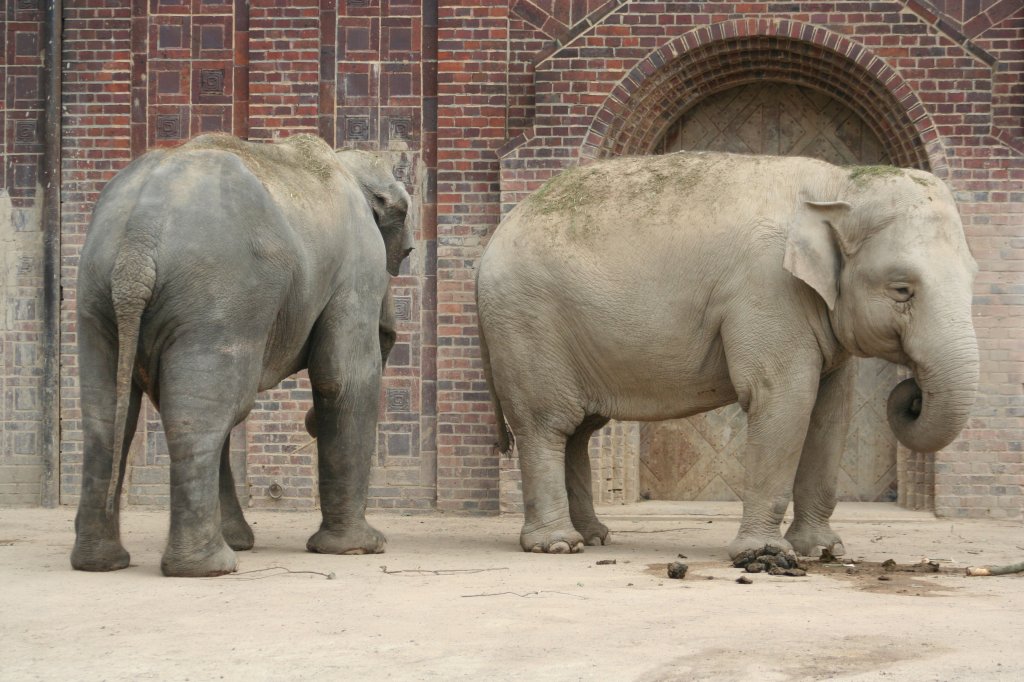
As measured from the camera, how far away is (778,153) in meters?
12.5

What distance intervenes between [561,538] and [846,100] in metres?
5.07

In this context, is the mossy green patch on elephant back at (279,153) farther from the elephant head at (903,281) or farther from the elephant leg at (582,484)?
the elephant head at (903,281)

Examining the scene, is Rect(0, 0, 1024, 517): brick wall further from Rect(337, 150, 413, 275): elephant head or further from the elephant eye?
the elephant eye

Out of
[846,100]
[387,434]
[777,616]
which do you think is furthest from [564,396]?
[846,100]

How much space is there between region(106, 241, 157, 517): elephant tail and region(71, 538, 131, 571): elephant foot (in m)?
0.70

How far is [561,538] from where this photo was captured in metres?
8.70

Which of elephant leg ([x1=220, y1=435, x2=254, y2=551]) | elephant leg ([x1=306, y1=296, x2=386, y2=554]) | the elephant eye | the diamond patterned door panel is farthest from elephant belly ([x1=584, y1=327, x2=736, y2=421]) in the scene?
the diamond patterned door panel

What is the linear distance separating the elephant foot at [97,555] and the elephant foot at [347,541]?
1.34 m

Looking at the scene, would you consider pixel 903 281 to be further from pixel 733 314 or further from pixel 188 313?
pixel 188 313

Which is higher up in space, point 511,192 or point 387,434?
point 511,192

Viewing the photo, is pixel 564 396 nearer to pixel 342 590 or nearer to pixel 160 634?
pixel 342 590

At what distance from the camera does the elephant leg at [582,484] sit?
932 centimetres

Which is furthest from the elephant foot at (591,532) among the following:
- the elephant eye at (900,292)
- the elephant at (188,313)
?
the elephant eye at (900,292)

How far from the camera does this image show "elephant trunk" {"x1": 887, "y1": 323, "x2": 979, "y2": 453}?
7691 mm
